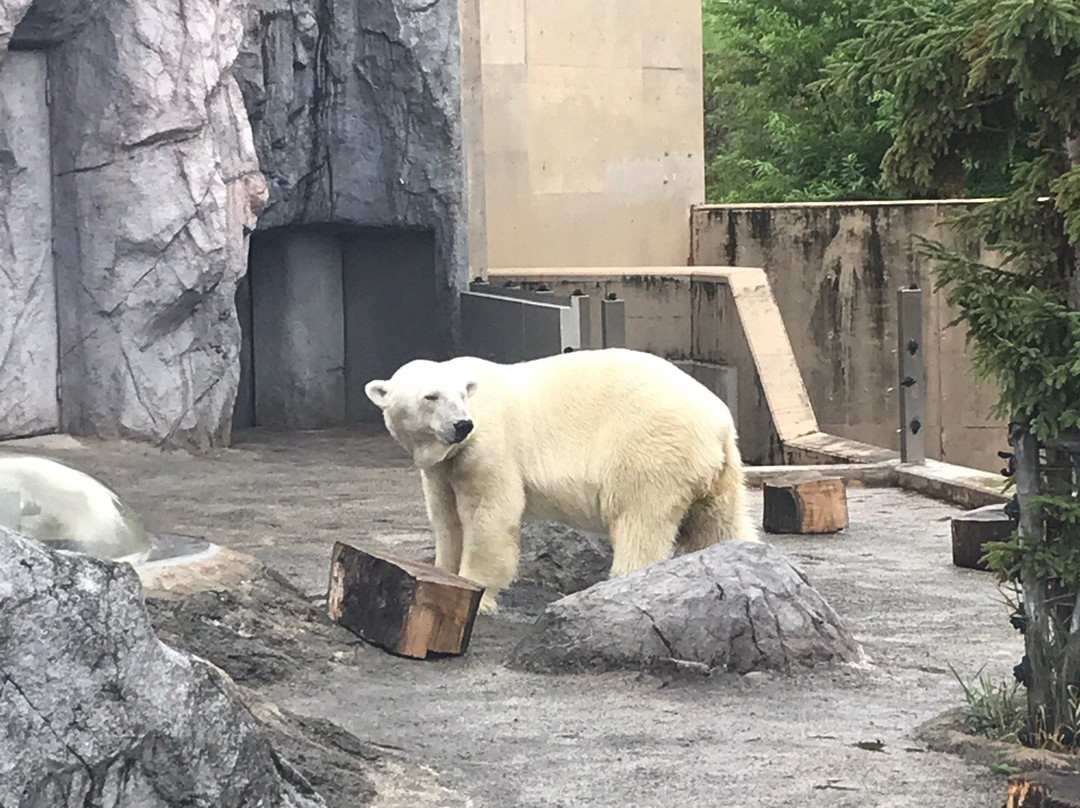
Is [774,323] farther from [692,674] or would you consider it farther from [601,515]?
[692,674]

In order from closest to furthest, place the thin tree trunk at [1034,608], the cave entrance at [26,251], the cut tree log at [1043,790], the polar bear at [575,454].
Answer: the cut tree log at [1043,790] < the thin tree trunk at [1034,608] < the polar bear at [575,454] < the cave entrance at [26,251]

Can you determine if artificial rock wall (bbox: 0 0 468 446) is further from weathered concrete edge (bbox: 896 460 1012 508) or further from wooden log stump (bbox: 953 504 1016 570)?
wooden log stump (bbox: 953 504 1016 570)

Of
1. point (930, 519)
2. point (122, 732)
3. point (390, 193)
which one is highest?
point (390, 193)

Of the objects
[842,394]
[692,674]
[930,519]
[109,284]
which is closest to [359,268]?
[109,284]

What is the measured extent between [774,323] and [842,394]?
7.59ft

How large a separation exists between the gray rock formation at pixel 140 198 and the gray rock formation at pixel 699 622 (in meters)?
6.19

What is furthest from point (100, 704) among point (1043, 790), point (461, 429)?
point (461, 429)

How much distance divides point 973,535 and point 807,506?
43.5 inches

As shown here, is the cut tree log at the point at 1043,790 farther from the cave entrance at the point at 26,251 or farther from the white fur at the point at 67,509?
the cave entrance at the point at 26,251

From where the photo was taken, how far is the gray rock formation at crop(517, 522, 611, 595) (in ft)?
21.6

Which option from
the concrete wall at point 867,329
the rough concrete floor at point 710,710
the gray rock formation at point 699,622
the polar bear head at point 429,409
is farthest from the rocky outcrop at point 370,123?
the gray rock formation at point 699,622

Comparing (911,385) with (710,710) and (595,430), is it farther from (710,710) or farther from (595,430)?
(710,710)

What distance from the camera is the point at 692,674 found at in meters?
5.09

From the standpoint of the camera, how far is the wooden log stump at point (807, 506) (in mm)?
8102
